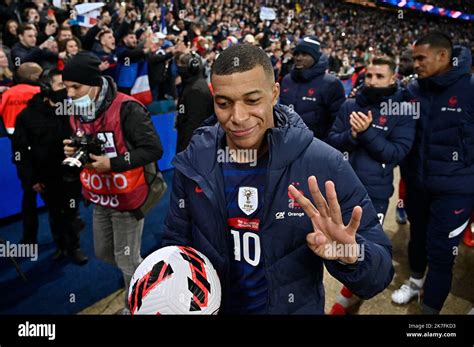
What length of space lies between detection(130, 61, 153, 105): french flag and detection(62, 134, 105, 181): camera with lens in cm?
406

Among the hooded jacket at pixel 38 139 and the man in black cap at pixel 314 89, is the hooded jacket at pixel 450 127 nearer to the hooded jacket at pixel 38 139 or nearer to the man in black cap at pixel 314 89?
the man in black cap at pixel 314 89

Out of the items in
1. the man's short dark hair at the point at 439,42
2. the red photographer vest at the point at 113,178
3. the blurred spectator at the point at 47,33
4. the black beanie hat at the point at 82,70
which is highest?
the blurred spectator at the point at 47,33

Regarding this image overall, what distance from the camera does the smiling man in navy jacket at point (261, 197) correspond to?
1558mm

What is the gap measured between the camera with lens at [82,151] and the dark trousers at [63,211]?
4.27 feet

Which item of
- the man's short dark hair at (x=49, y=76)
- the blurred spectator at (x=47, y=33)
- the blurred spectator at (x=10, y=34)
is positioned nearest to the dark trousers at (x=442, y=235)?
the man's short dark hair at (x=49, y=76)

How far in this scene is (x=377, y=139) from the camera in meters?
2.95

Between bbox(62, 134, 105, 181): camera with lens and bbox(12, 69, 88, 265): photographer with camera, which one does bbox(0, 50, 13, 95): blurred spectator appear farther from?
bbox(62, 134, 105, 181): camera with lens

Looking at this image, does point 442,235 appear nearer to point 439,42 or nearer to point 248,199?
point 439,42

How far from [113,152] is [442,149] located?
8.33 feet

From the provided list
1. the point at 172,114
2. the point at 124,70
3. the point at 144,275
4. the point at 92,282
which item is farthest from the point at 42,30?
the point at 144,275

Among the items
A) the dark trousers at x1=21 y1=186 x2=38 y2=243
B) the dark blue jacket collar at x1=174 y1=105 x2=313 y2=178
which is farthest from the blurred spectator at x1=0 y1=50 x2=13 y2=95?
the dark blue jacket collar at x1=174 y1=105 x2=313 y2=178

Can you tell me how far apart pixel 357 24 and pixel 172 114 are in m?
26.9

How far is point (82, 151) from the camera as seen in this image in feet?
8.94

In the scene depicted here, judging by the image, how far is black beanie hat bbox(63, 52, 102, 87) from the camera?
277 centimetres
